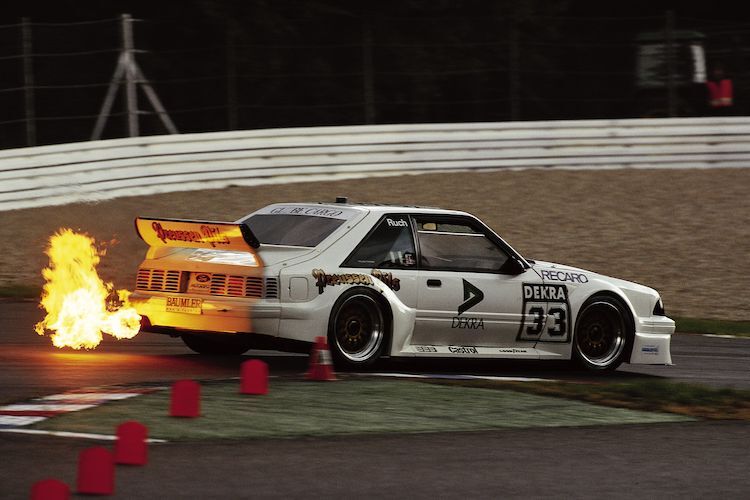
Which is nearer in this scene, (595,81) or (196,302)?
(196,302)

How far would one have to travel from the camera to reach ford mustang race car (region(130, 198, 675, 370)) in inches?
410

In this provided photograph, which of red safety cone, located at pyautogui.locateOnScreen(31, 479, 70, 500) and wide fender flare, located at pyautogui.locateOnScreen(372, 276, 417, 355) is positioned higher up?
wide fender flare, located at pyautogui.locateOnScreen(372, 276, 417, 355)

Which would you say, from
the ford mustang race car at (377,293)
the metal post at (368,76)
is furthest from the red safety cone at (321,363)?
the metal post at (368,76)

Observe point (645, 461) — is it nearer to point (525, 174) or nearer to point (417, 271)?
point (417, 271)

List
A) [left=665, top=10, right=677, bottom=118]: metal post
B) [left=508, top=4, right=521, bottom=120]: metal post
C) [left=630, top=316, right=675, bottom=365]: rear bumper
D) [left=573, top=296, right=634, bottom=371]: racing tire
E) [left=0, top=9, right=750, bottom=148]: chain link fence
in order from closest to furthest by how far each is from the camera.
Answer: [left=573, top=296, right=634, bottom=371]: racing tire
[left=630, top=316, right=675, bottom=365]: rear bumper
[left=0, top=9, right=750, bottom=148]: chain link fence
[left=508, top=4, right=521, bottom=120]: metal post
[left=665, top=10, right=677, bottom=118]: metal post

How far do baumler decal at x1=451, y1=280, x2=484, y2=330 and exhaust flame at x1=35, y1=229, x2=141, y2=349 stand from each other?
235cm

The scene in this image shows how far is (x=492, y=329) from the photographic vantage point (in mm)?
11422

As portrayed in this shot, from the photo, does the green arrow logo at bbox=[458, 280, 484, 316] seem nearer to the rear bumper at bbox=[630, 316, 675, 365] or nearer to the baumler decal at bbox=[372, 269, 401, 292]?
the baumler decal at bbox=[372, 269, 401, 292]

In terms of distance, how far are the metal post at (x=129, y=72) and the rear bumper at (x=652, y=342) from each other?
10747 mm

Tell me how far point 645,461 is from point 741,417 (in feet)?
6.40

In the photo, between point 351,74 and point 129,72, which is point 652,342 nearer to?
point 129,72

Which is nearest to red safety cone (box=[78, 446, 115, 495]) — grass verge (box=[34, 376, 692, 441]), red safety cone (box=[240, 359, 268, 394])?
grass verge (box=[34, 376, 692, 441])

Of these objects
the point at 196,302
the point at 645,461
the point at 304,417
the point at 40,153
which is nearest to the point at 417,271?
the point at 196,302

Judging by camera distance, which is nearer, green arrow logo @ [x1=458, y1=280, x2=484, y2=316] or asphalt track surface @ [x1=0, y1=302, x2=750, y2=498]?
asphalt track surface @ [x1=0, y1=302, x2=750, y2=498]
